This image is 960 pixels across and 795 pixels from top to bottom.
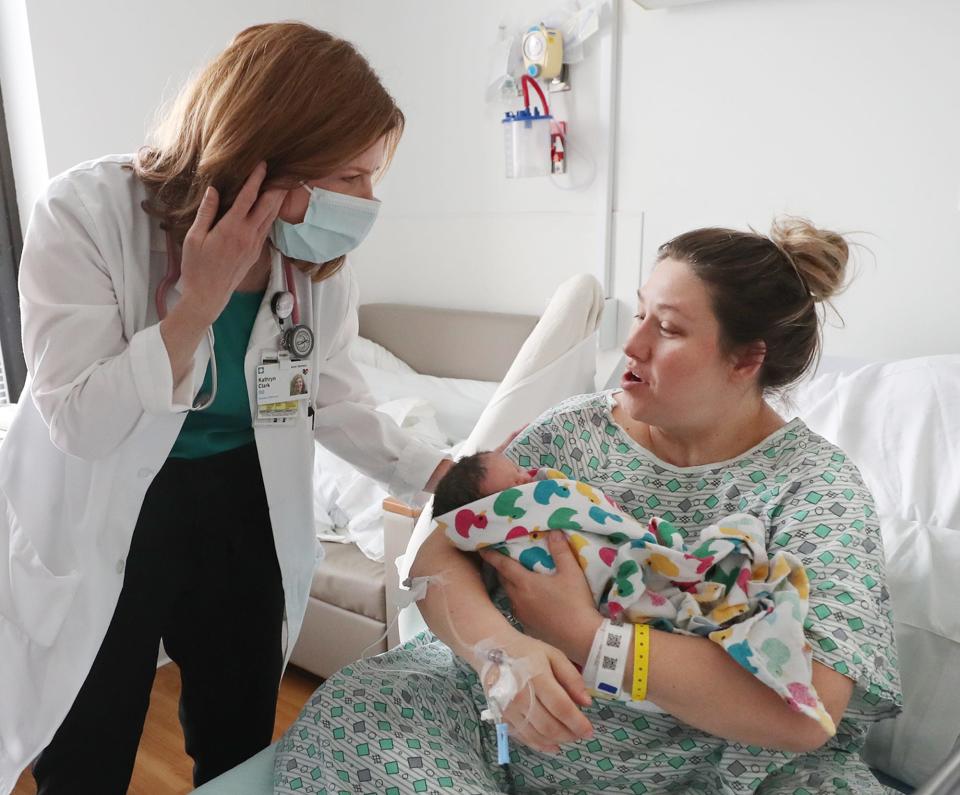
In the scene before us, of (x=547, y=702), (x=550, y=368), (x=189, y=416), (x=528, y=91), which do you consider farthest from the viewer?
(x=528, y=91)

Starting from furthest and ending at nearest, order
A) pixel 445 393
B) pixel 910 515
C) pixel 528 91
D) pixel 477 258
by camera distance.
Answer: pixel 477 258
pixel 445 393
pixel 528 91
pixel 910 515

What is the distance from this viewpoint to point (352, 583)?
252cm

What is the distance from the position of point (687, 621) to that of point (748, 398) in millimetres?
444

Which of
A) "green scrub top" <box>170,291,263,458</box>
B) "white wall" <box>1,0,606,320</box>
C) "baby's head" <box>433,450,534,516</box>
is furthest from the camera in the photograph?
"white wall" <box>1,0,606,320</box>

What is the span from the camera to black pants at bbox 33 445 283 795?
140cm

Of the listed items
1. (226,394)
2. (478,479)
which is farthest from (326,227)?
(478,479)

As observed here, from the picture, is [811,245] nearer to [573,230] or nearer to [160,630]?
[160,630]

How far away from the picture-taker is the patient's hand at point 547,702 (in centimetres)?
107

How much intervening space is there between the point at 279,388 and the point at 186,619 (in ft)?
1.46

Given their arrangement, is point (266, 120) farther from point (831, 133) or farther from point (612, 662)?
point (831, 133)

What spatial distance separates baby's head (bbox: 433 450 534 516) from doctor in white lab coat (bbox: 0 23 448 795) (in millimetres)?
256

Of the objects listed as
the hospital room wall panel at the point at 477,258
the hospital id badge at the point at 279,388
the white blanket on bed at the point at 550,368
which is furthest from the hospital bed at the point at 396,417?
the hospital id badge at the point at 279,388

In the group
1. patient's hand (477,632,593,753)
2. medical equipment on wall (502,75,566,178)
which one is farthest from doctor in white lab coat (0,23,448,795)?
medical equipment on wall (502,75,566,178)

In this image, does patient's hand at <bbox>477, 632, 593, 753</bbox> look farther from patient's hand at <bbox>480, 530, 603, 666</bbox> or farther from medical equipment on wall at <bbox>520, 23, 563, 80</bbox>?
medical equipment on wall at <bbox>520, 23, 563, 80</bbox>
